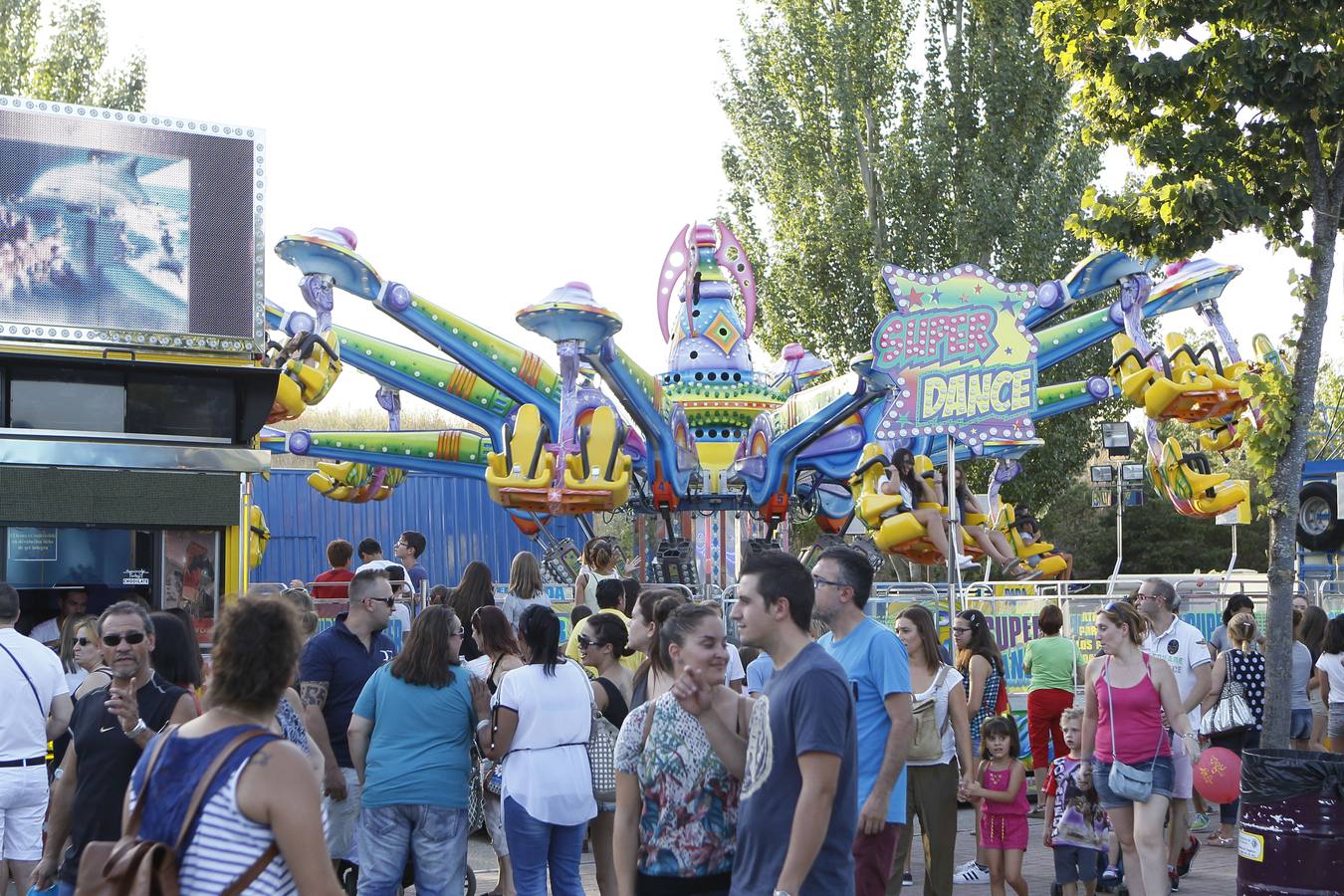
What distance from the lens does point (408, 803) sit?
6.43 metres

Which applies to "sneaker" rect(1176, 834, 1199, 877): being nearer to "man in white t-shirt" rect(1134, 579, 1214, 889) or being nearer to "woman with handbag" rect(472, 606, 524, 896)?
"man in white t-shirt" rect(1134, 579, 1214, 889)

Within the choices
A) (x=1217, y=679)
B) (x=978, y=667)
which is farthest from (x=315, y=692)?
→ (x=1217, y=679)

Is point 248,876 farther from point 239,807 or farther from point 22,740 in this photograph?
point 22,740

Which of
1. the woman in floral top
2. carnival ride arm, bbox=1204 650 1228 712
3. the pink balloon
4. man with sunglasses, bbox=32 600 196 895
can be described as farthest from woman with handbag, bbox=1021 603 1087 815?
man with sunglasses, bbox=32 600 196 895

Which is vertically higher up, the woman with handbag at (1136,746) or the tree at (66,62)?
the tree at (66,62)

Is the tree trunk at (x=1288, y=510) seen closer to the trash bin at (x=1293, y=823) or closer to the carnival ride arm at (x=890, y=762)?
the trash bin at (x=1293, y=823)

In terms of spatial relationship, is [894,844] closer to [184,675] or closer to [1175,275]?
[184,675]

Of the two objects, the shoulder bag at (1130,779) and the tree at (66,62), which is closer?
the shoulder bag at (1130,779)

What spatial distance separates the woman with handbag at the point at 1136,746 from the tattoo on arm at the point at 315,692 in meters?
3.62

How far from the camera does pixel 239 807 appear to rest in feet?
10.8

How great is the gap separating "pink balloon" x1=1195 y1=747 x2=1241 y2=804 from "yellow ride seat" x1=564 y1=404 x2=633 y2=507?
786 cm

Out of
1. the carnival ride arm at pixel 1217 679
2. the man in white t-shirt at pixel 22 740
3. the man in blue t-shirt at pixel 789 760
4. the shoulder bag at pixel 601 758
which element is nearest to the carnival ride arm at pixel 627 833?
the man in blue t-shirt at pixel 789 760

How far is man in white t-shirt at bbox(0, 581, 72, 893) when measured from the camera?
6.58 meters

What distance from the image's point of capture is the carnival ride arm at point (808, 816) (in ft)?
13.6
